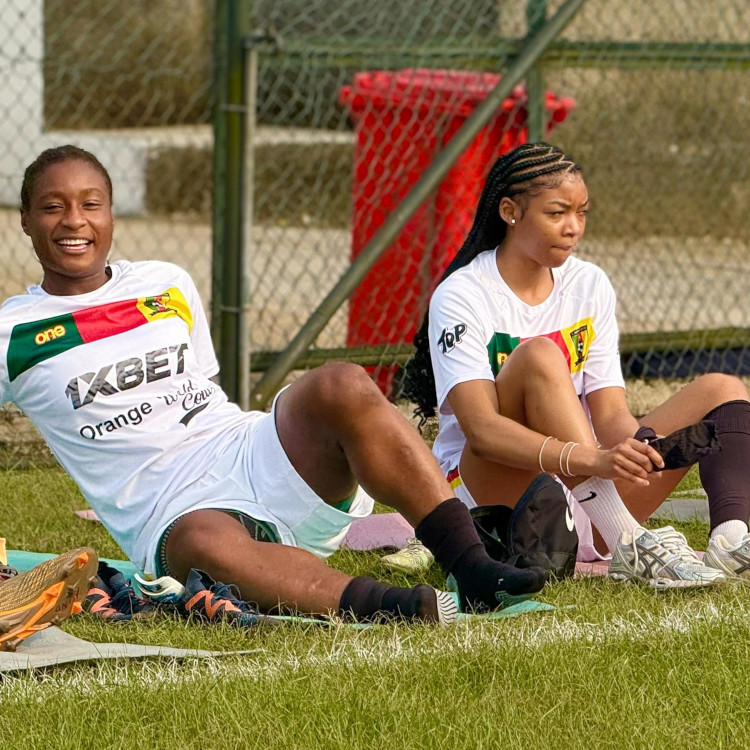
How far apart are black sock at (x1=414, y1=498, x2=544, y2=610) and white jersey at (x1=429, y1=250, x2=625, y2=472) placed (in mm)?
600

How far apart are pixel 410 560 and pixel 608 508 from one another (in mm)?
552

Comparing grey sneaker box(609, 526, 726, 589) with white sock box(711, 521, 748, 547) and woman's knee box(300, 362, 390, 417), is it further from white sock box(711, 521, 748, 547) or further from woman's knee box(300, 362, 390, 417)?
woman's knee box(300, 362, 390, 417)

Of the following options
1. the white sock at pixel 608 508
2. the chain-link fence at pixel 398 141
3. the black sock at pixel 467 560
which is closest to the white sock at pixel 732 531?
the white sock at pixel 608 508

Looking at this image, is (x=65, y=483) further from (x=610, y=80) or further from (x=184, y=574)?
(x=610, y=80)

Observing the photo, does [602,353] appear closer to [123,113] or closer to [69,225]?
[69,225]

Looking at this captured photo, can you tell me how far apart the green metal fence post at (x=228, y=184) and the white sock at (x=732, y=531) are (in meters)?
2.32

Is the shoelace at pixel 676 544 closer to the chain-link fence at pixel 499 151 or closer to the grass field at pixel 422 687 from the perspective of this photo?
the grass field at pixel 422 687

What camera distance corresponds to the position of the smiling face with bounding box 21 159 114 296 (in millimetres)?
3676

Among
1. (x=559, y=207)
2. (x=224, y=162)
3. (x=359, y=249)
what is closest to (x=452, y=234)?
(x=359, y=249)

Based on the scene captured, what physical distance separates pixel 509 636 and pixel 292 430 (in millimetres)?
735

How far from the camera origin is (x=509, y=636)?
10.4ft

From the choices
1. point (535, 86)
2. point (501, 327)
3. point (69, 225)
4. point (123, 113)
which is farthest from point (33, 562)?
point (123, 113)

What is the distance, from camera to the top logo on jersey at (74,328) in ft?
11.8

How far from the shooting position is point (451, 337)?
3963 mm
